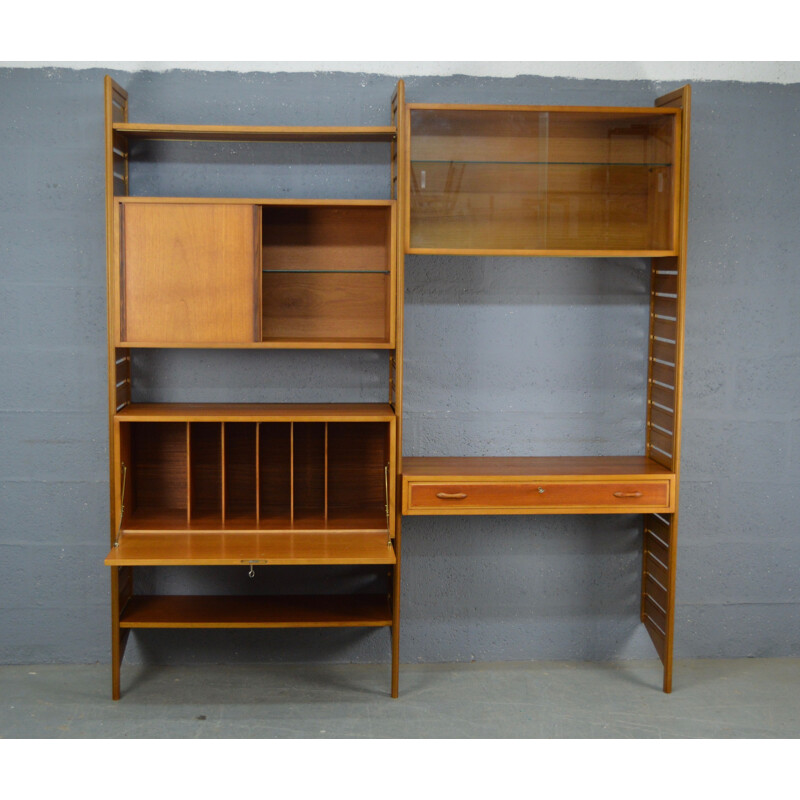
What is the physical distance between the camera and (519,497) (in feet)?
12.5

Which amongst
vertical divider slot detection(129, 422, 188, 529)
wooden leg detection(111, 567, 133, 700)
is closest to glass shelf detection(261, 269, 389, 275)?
vertical divider slot detection(129, 422, 188, 529)

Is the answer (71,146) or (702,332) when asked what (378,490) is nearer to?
(702,332)

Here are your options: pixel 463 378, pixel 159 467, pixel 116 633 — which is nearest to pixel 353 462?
pixel 463 378

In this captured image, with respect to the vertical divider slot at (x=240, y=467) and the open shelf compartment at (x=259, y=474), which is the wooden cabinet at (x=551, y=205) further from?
the vertical divider slot at (x=240, y=467)

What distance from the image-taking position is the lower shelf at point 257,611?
12.5 ft

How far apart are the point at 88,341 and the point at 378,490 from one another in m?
1.33

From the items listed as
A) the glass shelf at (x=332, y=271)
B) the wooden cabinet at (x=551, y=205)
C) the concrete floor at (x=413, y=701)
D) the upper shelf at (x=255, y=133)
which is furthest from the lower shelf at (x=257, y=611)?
the upper shelf at (x=255, y=133)

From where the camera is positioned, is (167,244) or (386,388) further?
(386,388)

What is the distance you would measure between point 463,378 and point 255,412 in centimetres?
89

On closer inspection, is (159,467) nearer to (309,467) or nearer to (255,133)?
(309,467)

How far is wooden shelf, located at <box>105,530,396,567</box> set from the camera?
3533mm

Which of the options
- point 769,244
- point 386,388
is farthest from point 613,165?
point 386,388

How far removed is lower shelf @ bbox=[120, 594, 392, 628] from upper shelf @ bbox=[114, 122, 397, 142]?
6.10 ft

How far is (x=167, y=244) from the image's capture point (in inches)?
148
